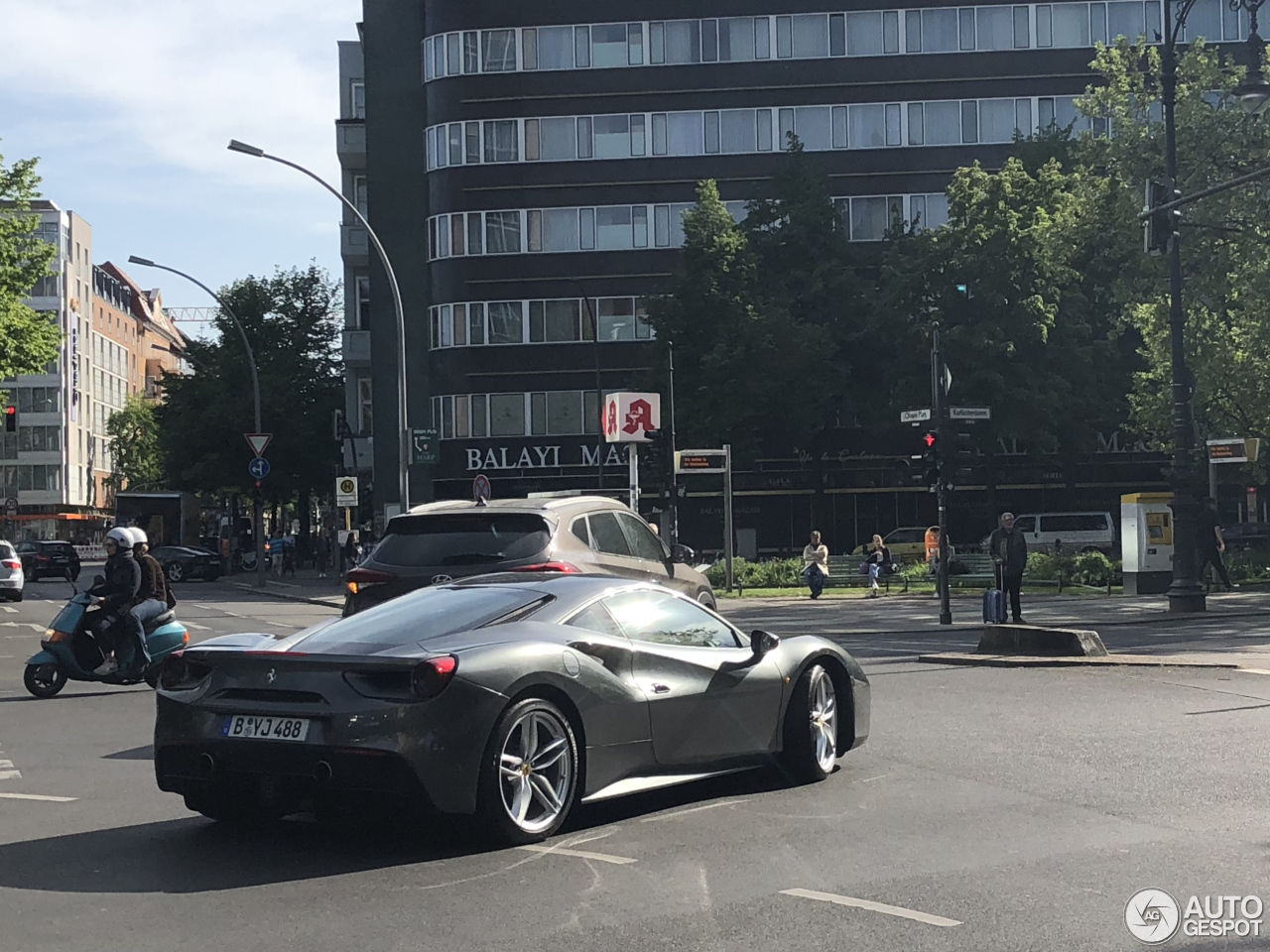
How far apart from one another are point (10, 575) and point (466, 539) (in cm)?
3136

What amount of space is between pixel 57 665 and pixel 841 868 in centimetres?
1091

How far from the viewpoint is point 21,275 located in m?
42.8

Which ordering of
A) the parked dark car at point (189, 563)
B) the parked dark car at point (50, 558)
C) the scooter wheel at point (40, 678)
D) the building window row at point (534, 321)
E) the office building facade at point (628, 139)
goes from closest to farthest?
the scooter wheel at point (40, 678) → the parked dark car at point (189, 563) → the office building facade at point (628, 139) → the building window row at point (534, 321) → the parked dark car at point (50, 558)

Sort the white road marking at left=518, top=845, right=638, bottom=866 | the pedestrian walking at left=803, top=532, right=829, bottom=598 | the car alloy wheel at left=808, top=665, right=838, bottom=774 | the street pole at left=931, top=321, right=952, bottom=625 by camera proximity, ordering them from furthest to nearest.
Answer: the pedestrian walking at left=803, top=532, right=829, bottom=598
the street pole at left=931, top=321, right=952, bottom=625
the car alloy wheel at left=808, top=665, right=838, bottom=774
the white road marking at left=518, top=845, right=638, bottom=866

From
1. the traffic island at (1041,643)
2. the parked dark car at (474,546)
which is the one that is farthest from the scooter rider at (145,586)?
the traffic island at (1041,643)

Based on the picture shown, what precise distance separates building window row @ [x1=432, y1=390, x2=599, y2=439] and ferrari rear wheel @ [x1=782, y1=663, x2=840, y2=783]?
175 ft

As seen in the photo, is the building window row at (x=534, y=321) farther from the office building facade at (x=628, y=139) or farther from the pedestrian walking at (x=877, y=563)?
the pedestrian walking at (x=877, y=563)

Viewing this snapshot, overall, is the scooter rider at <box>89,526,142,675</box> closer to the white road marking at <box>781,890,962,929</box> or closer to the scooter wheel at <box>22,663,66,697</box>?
the scooter wheel at <box>22,663,66,697</box>

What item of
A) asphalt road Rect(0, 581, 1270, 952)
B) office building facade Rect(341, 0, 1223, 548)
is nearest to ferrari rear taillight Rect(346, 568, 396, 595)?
asphalt road Rect(0, 581, 1270, 952)

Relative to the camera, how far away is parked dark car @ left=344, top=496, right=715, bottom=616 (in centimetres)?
1371

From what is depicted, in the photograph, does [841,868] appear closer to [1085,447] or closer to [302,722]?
[302,722]

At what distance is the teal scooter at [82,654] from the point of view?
15859 mm

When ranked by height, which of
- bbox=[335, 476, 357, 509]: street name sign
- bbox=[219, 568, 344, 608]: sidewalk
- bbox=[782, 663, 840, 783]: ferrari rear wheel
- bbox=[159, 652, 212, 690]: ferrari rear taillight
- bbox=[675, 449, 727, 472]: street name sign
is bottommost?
bbox=[219, 568, 344, 608]: sidewalk

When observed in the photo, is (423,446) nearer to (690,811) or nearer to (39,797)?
(39,797)
